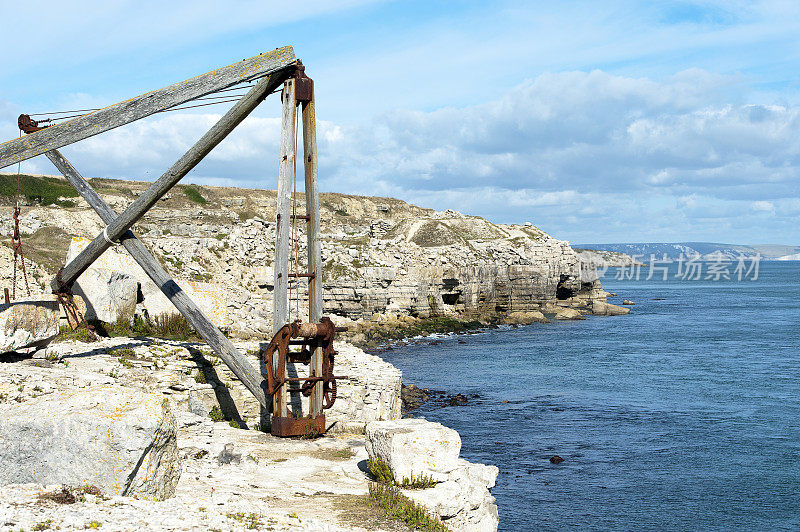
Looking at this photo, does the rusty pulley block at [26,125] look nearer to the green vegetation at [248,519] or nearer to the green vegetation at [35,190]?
the green vegetation at [248,519]

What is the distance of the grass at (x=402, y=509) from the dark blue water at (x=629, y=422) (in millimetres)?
10409

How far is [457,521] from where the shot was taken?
10523 millimetres

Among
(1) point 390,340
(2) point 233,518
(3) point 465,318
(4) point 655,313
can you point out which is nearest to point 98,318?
(2) point 233,518

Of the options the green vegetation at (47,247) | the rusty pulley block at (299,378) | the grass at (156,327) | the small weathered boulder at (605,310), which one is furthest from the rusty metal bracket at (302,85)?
the small weathered boulder at (605,310)

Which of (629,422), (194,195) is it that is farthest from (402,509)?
(194,195)

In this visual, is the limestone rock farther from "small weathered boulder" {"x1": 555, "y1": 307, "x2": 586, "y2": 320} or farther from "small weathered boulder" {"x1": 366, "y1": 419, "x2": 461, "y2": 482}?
"small weathered boulder" {"x1": 555, "y1": 307, "x2": 586, "y2": 320}

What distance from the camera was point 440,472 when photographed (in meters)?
10.9

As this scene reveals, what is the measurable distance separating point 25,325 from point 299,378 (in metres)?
6.33

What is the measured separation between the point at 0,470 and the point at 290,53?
10.3 meters

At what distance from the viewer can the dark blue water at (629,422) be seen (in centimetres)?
2128

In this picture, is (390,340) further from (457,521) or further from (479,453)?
(457,521)

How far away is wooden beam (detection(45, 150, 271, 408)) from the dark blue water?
910 centimetres

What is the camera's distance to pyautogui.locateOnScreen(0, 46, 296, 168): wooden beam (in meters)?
15.2

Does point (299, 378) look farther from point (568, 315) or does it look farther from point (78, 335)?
point (568, 315)
